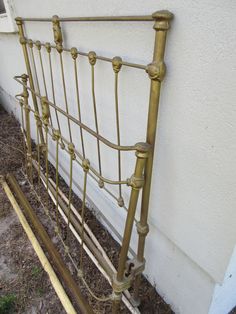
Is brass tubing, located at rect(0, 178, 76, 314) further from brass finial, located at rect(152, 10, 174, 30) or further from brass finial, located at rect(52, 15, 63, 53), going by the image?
brass finial, located at rect(152, 10, 174, 30)

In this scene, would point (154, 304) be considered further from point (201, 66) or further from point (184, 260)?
point (201, 66)

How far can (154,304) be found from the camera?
1.23 m

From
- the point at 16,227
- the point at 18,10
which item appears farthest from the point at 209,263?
the point at 18,10

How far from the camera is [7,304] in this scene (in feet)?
4.11

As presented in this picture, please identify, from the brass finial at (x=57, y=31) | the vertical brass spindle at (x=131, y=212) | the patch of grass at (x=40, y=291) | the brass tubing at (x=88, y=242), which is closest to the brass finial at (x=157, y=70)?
the vertical brass spindle at (x=131, y=212)

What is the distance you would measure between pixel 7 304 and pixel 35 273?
0.19m

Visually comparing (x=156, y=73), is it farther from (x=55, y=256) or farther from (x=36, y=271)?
(x=36, y=271)

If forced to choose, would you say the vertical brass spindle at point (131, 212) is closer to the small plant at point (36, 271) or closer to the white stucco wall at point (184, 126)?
the white stucco wall at point (184, 126)

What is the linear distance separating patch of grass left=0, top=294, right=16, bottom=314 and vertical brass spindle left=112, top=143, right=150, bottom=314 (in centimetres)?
56

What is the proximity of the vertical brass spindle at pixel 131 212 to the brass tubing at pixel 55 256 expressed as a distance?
7.8 inches

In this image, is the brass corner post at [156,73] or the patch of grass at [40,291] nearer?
the brass corner post at [156,73]

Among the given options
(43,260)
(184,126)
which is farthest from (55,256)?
(184,126)

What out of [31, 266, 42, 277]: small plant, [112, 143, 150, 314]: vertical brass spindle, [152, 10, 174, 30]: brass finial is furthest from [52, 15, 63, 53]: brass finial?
[31, 266, 42, 277]: small plant

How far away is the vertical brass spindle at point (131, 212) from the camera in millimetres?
738
